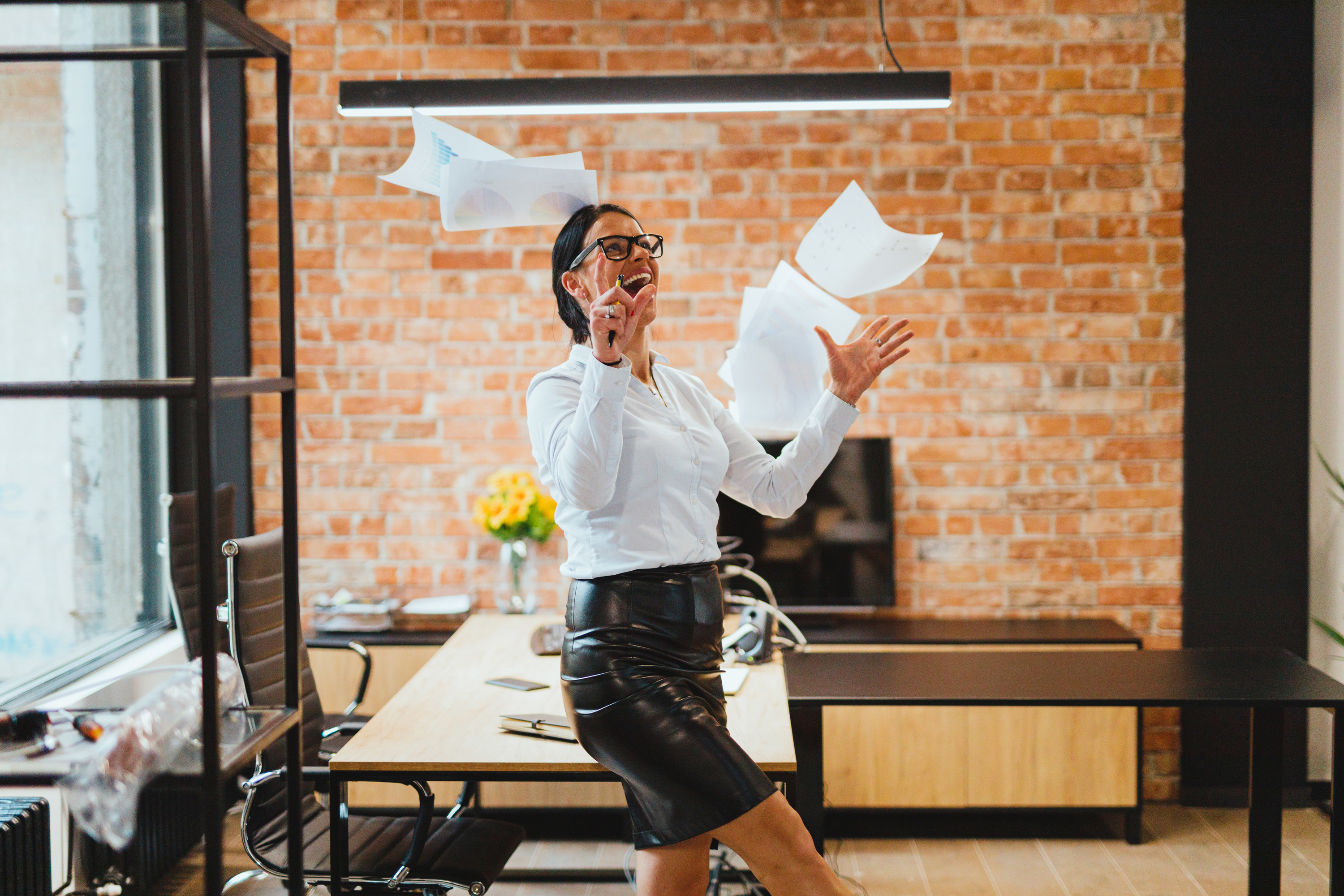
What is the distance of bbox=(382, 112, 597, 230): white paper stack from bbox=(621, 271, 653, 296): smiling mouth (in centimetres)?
20

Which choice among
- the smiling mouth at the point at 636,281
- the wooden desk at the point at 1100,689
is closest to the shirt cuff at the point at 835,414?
the smiling mouth at the point at 636,281

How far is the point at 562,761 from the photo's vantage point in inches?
75.2

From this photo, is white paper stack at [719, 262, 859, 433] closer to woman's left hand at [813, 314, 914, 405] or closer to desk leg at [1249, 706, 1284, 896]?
woman's left hand at [813, 314, 914, 405]

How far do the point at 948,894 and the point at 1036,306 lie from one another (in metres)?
1.97

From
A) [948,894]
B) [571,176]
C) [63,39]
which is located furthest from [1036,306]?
[63,39]

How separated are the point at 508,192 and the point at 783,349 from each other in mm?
723

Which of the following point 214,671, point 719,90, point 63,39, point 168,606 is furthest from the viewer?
point 168,606

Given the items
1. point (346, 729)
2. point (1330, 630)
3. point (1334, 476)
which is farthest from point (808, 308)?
point (1330, 630)

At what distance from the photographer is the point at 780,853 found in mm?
1655

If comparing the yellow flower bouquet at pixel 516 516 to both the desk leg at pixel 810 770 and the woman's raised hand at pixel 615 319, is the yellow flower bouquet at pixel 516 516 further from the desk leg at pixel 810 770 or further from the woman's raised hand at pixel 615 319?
the woman's raised hand at pixel 615 319

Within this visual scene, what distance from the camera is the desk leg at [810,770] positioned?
90.0 inches

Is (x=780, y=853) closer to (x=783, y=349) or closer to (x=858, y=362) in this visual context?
(x=858, y=362)

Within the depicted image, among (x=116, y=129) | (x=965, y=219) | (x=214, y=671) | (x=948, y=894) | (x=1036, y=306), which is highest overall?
(x=116, y=129)

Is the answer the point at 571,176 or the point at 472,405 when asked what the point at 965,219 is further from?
the point at 571,176
